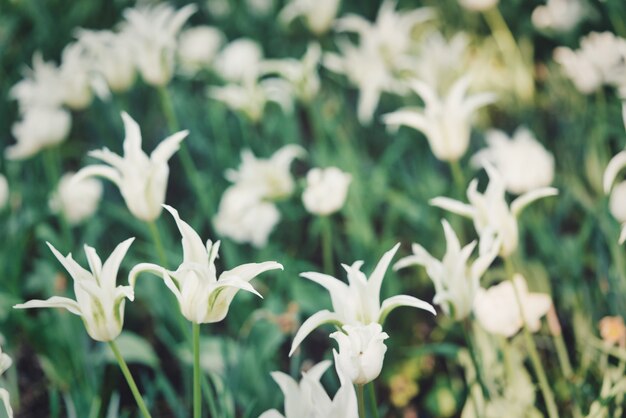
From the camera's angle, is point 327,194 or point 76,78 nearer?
point 327,194

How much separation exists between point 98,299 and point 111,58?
140cm

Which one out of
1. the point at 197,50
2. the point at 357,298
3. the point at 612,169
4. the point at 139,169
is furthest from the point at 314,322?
the point at 197,50

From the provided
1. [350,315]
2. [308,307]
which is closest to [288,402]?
[350,315]

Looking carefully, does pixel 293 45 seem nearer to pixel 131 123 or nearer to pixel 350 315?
pixel 131 123

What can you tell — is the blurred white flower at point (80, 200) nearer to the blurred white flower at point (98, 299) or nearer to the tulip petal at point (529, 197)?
the blurred white flower at point (98, 299)

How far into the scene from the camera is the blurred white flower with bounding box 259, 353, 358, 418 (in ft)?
3.26

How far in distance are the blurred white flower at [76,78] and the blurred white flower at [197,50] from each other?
0.75m

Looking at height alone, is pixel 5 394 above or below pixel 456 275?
above

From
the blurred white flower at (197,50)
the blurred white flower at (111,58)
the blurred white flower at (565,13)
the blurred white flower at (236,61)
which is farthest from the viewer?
the blurred white flower at (197,50)

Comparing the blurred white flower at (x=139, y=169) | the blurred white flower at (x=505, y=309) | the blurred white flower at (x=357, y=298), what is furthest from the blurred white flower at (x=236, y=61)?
the blurred white flower at (x=357, y=298)

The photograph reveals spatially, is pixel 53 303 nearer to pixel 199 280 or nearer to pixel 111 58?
pixel 199 280

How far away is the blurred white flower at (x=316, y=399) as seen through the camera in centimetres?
99

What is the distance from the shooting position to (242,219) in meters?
2.02

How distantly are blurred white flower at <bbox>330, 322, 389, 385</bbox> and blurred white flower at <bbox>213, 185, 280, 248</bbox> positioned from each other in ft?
3.22
